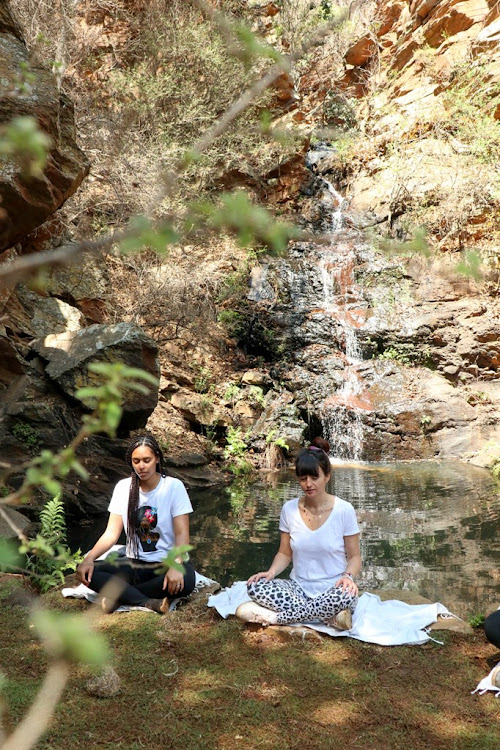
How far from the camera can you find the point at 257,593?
3.69m

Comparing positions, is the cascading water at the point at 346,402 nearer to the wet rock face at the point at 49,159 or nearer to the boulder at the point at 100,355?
the boulder at the point at 100,355

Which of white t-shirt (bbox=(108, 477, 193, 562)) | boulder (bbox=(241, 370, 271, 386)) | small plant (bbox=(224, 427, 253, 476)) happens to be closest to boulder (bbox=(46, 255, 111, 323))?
small plant (bbox=(224, 427, 253, 476))

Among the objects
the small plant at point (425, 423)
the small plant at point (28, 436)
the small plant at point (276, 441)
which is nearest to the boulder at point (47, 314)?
the small plant at point (28, 436)

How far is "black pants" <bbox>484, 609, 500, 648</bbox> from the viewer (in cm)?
317

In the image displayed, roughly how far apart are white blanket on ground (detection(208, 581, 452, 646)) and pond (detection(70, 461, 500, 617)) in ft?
3.45

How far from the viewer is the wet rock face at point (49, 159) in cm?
453

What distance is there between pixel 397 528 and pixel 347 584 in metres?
3.84

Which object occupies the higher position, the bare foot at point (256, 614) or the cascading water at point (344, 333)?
the cascading water at point (344, 333)

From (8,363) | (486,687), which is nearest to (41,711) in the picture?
(486,687)

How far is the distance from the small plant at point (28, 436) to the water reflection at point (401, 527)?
2.23m

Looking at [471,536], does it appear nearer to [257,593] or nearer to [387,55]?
[257,593]

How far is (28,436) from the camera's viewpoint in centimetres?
726

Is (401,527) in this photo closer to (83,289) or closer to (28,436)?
(28,436)

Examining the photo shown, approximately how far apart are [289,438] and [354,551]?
7.75 meters
